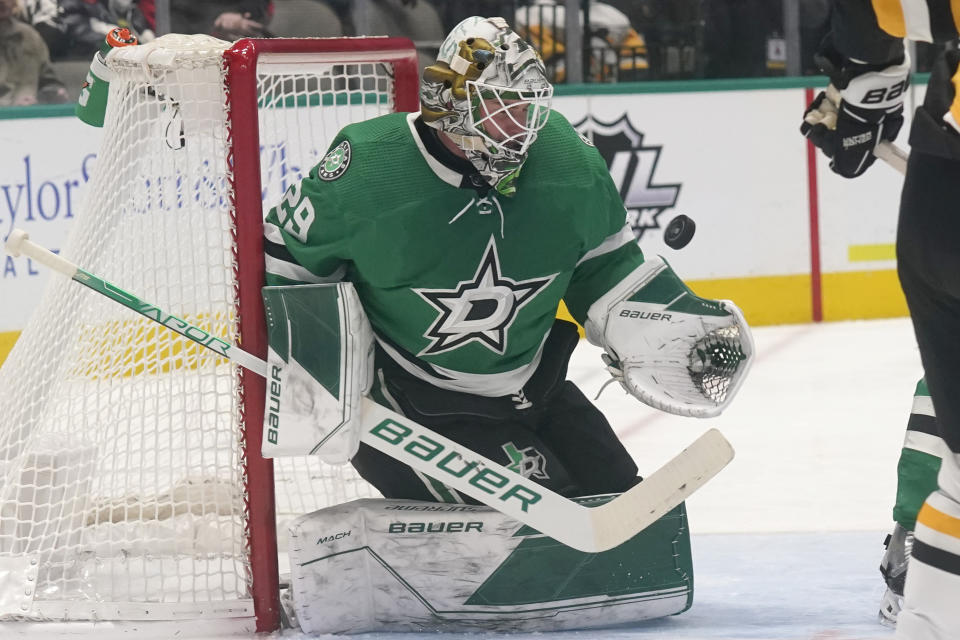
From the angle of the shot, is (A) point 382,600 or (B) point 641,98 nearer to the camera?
(A) point 382,600

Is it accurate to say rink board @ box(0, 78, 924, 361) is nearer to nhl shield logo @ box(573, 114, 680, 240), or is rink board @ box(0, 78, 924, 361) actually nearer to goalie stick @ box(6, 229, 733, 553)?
nhl shield logo @ box(573, 114, 680, 240)

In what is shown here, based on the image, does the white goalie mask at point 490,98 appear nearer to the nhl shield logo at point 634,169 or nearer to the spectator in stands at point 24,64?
the spectator in stands at point 24,64

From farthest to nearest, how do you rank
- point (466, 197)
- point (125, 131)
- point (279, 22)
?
point (279, 22) < point (125, 131) < point (466, 197)

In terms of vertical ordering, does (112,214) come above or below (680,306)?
above

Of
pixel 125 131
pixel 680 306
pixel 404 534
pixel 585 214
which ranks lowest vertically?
pixel 404 534

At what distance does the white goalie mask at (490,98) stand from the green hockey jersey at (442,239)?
7 centimetres

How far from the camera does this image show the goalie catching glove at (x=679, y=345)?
232cm

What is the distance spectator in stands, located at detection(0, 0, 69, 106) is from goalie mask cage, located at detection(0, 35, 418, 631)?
252cm

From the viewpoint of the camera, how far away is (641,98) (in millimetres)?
5449

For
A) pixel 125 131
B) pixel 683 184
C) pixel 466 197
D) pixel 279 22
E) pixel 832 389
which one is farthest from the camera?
pixel 683 184

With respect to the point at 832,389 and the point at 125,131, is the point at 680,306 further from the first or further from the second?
the point at 832,389

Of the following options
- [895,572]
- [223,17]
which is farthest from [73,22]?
[895,572]

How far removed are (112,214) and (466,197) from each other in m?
0.60

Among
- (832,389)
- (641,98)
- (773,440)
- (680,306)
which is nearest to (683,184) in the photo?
(641,98)
